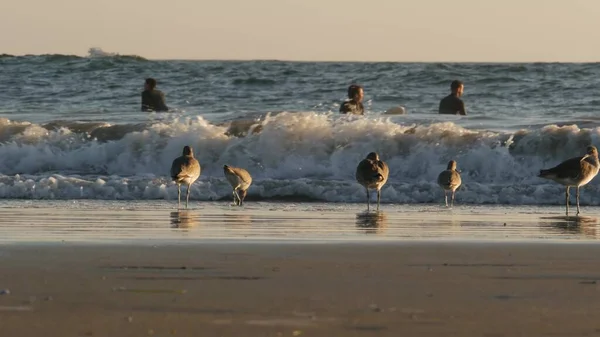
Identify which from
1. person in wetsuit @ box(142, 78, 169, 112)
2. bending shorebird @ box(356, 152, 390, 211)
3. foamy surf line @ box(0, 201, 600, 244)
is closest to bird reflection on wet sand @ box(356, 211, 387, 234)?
foamy surf line @ box(0, 201, 600, 244)

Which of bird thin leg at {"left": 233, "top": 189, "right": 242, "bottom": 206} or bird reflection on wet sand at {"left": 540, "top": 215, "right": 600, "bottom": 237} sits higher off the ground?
bird thin leg at {"left": 233, "top": 189, "right": 242, "bottom": 206}

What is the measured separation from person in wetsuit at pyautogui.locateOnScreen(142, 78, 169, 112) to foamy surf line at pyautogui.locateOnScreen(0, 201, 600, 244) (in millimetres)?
7917

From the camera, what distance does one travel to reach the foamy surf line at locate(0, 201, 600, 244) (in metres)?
9.48

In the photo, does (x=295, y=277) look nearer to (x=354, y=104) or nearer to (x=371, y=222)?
(x=371, y=222)

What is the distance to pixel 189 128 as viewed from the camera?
62.2ft

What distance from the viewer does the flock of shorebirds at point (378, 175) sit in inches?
559

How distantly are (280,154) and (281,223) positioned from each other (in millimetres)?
6768

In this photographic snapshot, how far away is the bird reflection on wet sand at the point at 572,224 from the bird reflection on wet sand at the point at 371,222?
4.70 ft

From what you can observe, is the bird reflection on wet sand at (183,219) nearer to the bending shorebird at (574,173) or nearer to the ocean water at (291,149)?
the ocean water at (291,149)

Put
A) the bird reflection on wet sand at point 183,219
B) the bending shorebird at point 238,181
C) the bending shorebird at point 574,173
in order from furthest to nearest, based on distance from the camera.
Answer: the bending shorebird at point 238,181 → the bending shorebird at point 574,173 → the bird reflection on wet sand at point 183,219

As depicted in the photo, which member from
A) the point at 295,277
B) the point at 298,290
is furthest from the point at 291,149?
the point at 298,290

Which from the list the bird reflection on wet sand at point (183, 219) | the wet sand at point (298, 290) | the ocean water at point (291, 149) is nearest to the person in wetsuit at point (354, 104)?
the ocean water at point (291, 149)

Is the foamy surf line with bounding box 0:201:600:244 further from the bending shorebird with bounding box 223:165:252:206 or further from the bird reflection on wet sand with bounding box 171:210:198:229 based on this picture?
the bending shorebird with bounding box 223:165:252:206

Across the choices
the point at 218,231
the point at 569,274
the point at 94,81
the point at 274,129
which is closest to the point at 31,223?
the point at 218,231
